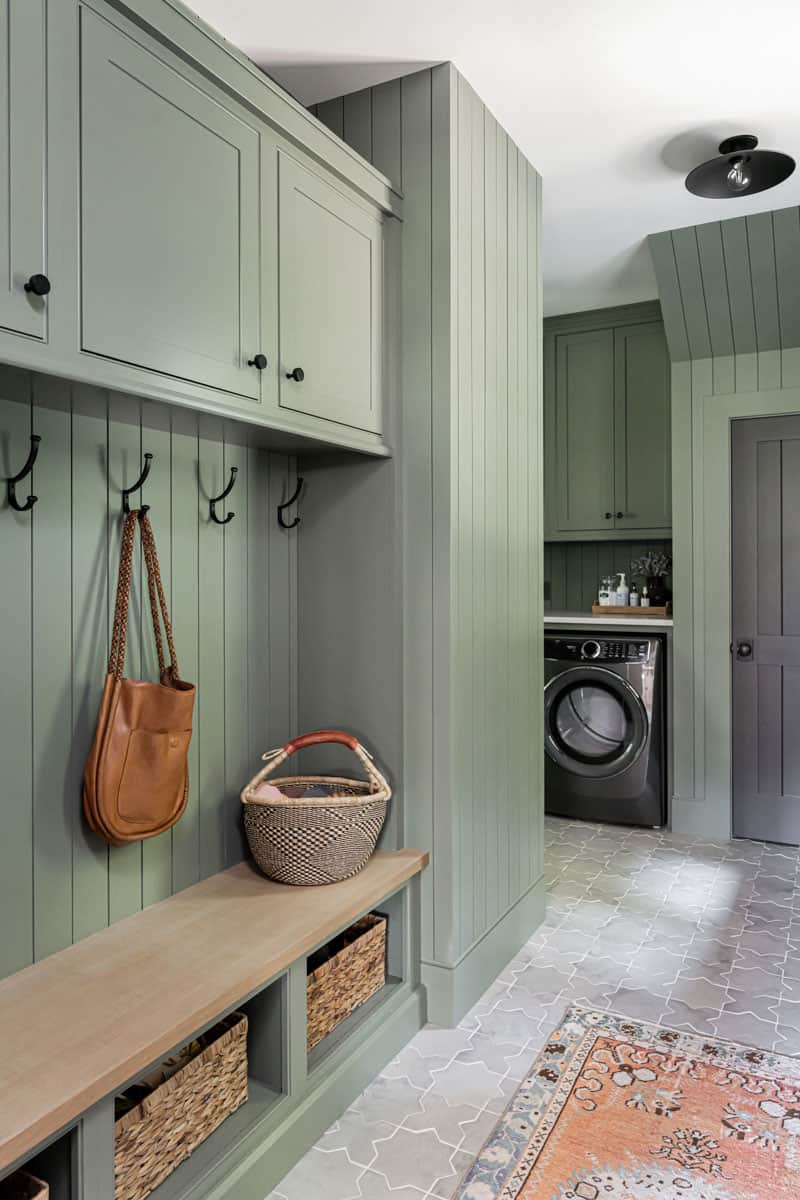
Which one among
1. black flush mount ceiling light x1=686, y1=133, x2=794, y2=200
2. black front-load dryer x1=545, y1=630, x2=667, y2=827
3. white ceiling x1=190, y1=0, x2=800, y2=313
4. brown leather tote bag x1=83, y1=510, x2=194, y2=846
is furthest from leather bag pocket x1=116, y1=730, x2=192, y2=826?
black front-load dryer x1=545, y1=630, x2=667, y2=827

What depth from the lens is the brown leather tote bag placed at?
5.64 ft

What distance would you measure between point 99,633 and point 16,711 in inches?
9.8

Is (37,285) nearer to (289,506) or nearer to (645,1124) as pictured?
(289,506)

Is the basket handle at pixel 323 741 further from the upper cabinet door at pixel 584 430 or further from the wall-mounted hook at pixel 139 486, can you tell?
the upper cabinet door at pixel 584 430

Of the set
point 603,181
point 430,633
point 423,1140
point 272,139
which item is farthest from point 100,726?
point 603,181

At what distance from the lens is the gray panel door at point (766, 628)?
372 cm

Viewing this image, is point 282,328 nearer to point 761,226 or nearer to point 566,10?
point 566,10

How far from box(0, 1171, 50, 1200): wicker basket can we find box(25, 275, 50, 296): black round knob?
4.39ft

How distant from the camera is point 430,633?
7.46 feet

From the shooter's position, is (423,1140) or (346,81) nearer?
(423,1140)

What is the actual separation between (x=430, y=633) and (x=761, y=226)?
225 cm

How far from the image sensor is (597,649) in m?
3.98

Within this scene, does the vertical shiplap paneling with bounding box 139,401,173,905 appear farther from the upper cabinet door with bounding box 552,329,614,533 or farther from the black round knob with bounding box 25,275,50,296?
the upper cabinet door with bounding box 552,329,614,533

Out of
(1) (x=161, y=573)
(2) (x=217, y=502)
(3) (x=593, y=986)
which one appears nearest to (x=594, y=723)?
(3) (x=593, y=986)
